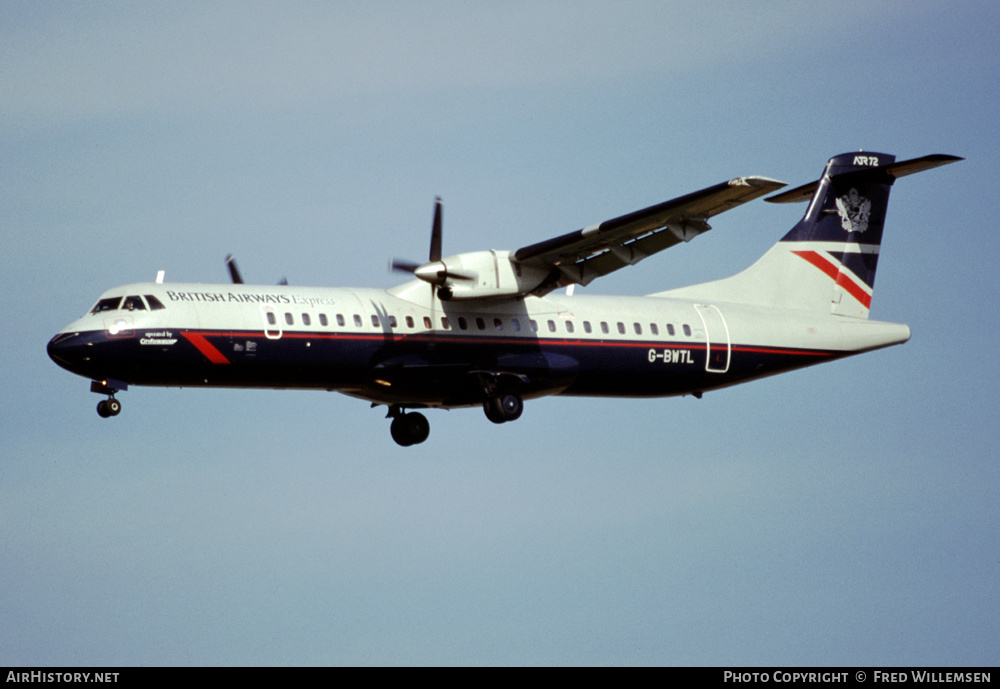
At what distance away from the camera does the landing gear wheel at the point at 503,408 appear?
27.5 m

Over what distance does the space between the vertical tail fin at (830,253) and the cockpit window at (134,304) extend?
1147 centimetres

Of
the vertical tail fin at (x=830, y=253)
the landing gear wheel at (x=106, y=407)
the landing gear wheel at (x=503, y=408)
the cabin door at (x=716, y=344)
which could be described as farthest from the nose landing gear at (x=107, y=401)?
the vertical tail fin at (x=830, y=253)

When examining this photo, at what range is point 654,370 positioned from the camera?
28953 mm

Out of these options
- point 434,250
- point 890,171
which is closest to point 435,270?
point 434,250

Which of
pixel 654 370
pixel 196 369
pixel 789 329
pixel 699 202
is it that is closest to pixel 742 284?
pixel 789 329

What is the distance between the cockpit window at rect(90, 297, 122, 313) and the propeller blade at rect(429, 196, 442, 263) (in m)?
5.79

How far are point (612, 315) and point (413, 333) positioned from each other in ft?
14.1

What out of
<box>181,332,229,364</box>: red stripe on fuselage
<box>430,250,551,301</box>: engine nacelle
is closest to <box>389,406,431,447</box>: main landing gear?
<box>430,250,551,301</box>: engine nacelle

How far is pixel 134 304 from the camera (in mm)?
25234

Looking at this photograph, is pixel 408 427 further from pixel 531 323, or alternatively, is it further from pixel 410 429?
pixel 531 323

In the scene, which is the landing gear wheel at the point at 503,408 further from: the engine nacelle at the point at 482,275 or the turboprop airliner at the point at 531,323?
the engine nacelle at the point at 482,275

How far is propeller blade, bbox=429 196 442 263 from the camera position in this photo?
2738cm
